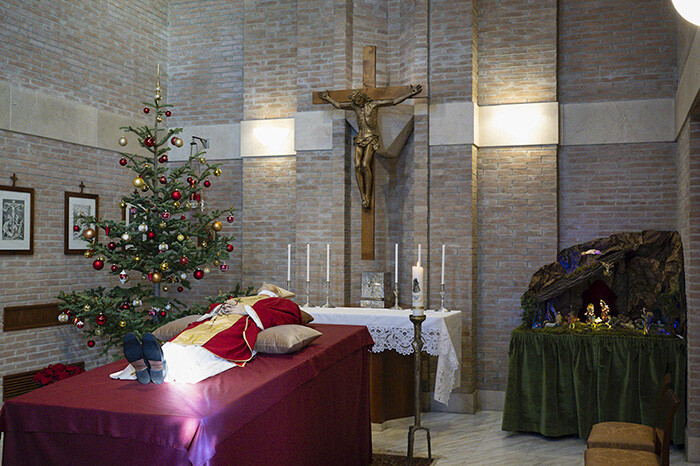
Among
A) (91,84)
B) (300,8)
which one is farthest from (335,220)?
(91,84)

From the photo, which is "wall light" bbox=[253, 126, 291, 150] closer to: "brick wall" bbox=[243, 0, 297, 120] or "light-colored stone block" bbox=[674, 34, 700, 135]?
"brick wall" bbox=[243, 0, 297, 120]

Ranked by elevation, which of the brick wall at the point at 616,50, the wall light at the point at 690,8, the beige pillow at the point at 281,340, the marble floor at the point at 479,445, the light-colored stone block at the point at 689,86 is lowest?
the marble floor at the point at 479,445

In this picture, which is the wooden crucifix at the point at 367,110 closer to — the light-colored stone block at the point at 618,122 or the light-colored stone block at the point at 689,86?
the light-colored stone block at the point at 618,122

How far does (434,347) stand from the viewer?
20.5ft

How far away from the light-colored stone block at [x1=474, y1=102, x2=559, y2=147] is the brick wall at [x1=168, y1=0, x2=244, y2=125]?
319 centimetres

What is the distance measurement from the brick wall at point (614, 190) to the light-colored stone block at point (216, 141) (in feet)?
13.3

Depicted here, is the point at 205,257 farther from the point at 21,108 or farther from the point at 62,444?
the point at 62,444

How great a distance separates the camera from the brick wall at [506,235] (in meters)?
7.17

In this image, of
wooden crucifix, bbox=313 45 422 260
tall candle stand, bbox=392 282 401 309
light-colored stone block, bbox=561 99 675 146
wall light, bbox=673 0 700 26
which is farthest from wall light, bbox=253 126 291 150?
wall light, bbox=673 0 700 26

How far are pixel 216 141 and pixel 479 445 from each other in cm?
503

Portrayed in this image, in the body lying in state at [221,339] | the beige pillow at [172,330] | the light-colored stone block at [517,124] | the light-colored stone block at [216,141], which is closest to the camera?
the body lying in state at [221,339]

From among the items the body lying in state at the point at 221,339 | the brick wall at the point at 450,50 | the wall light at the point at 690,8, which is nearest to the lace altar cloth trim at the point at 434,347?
the body lying in state at the point at 221,339

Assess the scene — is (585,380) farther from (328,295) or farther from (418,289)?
(328,295)

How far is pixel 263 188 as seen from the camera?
26.8 ft
